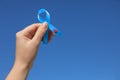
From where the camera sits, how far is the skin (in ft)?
1.30

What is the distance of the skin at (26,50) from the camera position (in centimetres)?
40

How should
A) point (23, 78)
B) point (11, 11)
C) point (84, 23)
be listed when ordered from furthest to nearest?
point (84, 23) → point (11, 11) → point (23, 78)

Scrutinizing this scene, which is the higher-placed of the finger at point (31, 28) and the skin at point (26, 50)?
the finger at point (31, 28)

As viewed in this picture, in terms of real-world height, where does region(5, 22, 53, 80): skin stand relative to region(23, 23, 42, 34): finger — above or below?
below

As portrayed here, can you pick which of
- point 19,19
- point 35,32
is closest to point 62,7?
point 19,19

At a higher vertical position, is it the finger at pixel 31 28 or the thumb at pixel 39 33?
the finger at pixel 31 28

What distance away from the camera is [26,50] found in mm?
419

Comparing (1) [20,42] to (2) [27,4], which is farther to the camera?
(2) [27,4]

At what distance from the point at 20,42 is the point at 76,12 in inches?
39.5

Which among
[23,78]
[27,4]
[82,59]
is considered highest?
[27,4]

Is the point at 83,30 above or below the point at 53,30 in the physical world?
above

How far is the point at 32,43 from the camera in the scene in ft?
1.36

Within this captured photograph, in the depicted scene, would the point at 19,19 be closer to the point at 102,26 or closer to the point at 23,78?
the point at 102,26

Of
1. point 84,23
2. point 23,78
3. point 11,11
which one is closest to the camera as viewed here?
point 23,78
